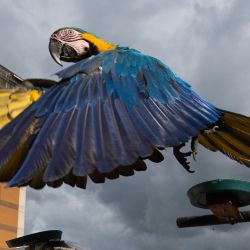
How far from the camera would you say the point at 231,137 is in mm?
3365

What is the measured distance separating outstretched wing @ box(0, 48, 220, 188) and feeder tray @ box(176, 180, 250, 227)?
0.32m

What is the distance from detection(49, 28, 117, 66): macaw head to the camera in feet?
11.4

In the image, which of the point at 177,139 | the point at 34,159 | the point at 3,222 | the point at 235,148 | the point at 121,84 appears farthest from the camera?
the point at 3,222

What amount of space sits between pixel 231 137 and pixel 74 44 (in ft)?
4.23

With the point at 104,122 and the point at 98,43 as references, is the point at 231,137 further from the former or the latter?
the point at 104,122

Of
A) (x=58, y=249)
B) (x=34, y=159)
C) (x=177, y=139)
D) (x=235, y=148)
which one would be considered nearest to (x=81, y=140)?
(x=34, y=159)

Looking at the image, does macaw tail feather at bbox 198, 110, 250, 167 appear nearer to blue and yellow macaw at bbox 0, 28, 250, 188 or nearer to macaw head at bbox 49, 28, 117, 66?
blue and yellow macaw at bbox 0, 28, 250, 188

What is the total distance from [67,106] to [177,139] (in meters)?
0.57

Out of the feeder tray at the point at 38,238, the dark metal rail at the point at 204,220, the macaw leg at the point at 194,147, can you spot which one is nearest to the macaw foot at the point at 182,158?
the macaw leg at the point at 194,147

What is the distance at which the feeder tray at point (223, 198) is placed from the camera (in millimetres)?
2752

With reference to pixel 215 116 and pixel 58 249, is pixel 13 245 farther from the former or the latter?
pixel 215 116

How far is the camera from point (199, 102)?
9.43 feet

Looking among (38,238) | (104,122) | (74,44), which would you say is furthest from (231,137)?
(38,238)

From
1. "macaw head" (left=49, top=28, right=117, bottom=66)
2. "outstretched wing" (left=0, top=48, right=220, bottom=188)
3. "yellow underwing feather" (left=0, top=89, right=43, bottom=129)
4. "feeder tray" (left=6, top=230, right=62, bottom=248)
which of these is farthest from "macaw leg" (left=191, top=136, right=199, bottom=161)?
"feeder tray" (left=6, top=230, right=62, bottom=248)
